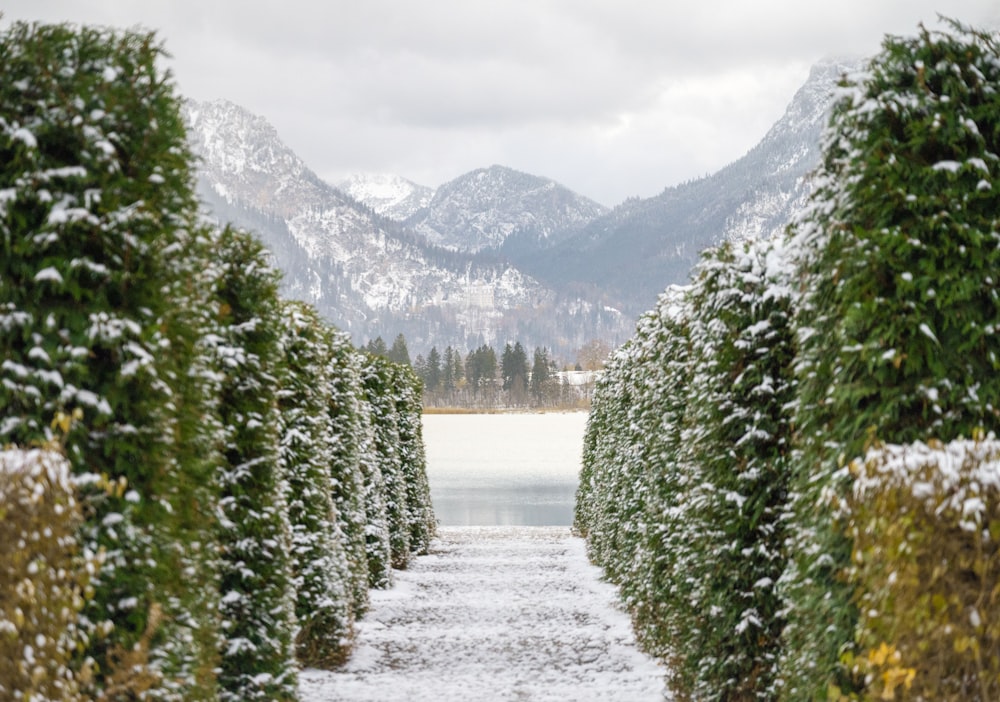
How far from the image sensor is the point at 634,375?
13578mm

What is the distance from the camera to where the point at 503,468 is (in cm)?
4175

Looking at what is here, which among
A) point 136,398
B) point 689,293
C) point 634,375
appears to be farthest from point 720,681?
point 634,375

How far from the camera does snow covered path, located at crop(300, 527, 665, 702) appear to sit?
8.51 metres

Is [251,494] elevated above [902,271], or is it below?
below

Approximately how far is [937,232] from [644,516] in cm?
675

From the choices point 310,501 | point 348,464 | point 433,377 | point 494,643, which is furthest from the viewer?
point 433,377

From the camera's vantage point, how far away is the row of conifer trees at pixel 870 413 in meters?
3.38

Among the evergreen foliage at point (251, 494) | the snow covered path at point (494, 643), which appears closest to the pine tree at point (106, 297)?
the evergreen foliage at point (251, 494)

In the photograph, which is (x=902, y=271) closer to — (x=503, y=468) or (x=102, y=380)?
(x=102, y=380)

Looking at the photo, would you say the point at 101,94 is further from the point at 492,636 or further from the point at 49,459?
the point at 492,636

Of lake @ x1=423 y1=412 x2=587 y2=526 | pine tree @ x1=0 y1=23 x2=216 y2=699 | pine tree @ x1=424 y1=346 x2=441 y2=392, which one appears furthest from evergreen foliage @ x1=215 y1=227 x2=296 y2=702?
pine tree @ x1=424 y1=346 x2=441 y2=392

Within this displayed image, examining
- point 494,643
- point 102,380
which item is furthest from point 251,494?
point 494,643

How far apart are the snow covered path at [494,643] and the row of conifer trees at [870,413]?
217 cm

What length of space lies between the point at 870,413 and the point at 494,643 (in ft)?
24.6
